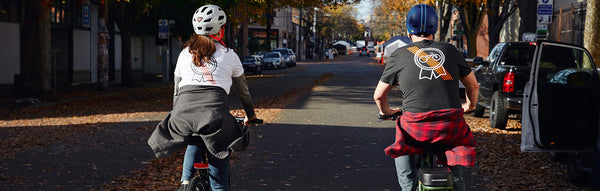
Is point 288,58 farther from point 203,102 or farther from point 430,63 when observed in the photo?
point 430,63

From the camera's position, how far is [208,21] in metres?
4.17

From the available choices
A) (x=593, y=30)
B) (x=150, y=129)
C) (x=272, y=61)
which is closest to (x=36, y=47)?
(x=150, y=129)

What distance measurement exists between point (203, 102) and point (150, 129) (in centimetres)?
830

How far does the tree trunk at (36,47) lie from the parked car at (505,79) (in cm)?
1205

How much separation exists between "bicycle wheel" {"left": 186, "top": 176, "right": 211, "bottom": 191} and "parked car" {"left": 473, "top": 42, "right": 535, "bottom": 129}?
26.6ft

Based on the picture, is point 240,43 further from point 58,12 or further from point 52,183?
point 52,183

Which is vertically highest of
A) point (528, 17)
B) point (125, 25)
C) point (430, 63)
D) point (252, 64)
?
point (528, 17)

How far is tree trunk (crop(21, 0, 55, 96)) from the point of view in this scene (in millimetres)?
18562

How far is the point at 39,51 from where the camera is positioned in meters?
18.9

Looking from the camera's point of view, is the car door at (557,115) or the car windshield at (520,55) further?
the car windshield at (520,55)

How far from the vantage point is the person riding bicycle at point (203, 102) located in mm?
4031

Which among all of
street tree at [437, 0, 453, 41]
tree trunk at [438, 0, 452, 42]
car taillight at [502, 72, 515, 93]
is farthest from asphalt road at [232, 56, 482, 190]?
tree trunk at [438, 0, 452, 42]

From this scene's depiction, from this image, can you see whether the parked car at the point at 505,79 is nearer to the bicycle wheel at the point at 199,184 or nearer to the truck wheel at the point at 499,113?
the truck wheel at the point at 499,113

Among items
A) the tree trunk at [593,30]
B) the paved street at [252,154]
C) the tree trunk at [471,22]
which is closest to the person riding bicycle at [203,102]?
the paved street at [252,154]
